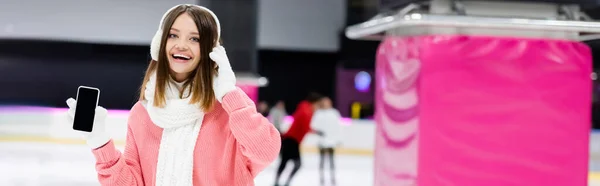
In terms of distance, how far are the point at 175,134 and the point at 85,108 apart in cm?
21

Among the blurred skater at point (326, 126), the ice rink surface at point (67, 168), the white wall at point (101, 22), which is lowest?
the ice rink surface at point (67, 168)

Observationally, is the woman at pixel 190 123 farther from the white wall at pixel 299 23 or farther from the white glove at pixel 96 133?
the white wall at pixel 299 23

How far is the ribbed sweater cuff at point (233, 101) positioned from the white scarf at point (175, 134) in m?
0.08

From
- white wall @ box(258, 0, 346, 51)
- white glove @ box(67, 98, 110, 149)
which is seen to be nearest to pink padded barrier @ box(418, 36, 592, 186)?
white glove @ box(67, 98, 110, 149)

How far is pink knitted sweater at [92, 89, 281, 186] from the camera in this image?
5.75 ft

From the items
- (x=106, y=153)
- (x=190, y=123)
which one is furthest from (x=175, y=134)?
(x=106, y=153)

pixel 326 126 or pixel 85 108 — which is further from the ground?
pixel 85 108

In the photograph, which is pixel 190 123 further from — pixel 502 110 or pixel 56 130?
pixel 56 130

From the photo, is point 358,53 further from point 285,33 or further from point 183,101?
point 183,101

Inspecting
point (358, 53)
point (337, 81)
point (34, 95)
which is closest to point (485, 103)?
point (358, 53)

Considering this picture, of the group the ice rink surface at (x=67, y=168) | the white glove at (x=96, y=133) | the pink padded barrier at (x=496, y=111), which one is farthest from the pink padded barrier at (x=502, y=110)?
the ice rink surface at (x=67, y=168)

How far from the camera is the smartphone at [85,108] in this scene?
1.79 metres

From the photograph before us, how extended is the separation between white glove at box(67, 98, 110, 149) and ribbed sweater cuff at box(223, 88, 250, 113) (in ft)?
0.96

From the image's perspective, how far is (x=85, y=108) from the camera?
1.81 metres
